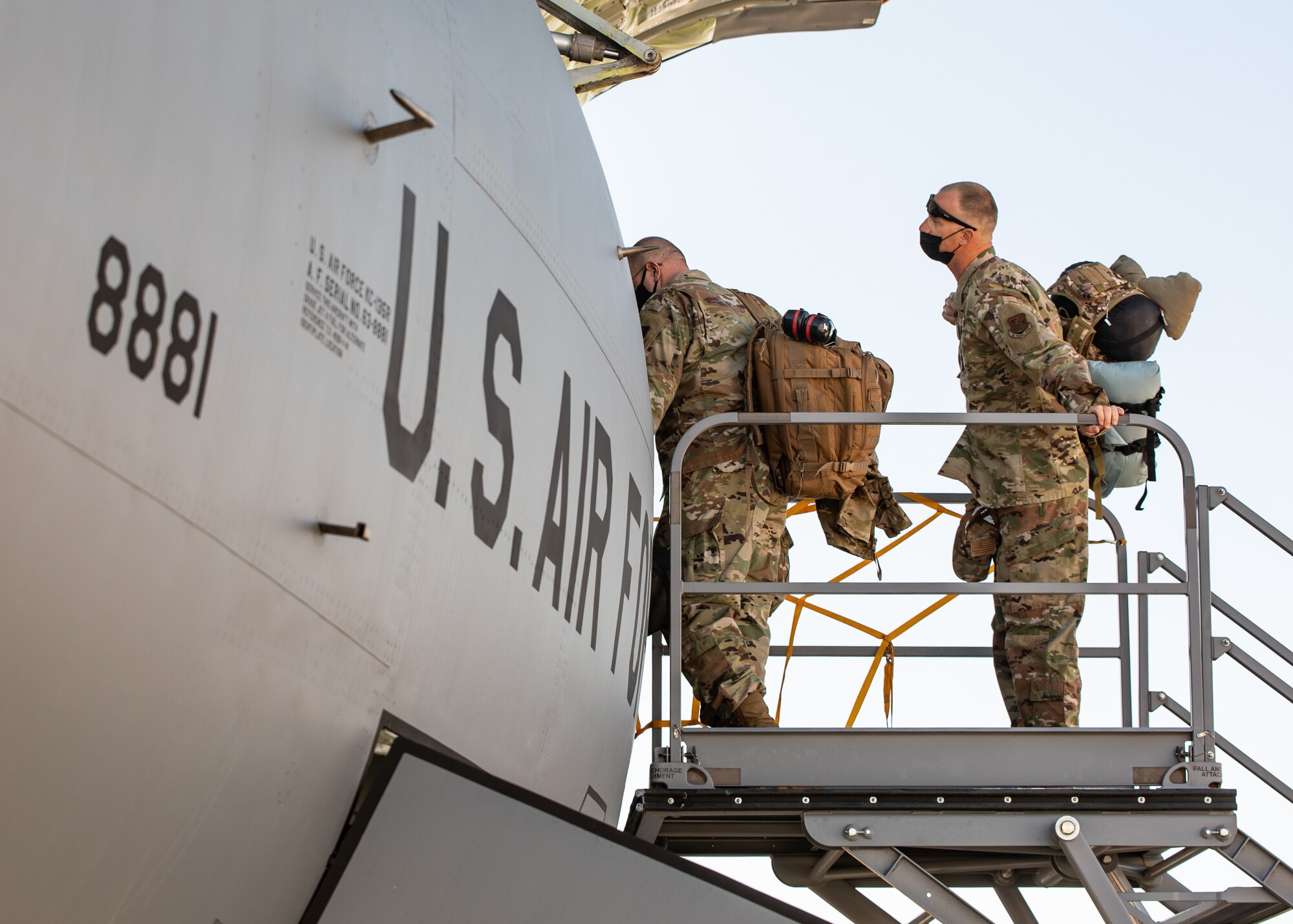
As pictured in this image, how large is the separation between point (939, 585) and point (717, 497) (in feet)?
3.38

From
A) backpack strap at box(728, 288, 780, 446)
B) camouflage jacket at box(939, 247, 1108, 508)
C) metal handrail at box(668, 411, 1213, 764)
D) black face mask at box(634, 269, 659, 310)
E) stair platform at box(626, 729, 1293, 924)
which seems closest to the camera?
stair platform at box(626, 729, 1293, 924)

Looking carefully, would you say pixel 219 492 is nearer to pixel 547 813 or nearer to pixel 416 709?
pixel 416 709

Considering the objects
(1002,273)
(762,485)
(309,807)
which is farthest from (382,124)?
(1002,273)

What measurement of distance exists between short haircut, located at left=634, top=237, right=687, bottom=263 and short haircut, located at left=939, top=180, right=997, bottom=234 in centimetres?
126

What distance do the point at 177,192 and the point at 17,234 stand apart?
1.07 feet

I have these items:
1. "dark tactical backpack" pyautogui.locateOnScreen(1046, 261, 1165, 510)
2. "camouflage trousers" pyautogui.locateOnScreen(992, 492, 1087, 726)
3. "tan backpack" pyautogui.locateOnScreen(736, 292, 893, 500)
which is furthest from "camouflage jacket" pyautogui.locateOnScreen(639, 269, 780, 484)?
"dark tactical backpack" pyautogui.locateOnScreen(1046, 261, 1165, 510)

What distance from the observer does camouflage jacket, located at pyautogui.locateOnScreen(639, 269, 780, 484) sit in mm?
5691

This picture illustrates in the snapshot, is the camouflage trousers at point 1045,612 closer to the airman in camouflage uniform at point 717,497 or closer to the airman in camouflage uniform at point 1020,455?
the airman in camouflage uniform at point 1020,455

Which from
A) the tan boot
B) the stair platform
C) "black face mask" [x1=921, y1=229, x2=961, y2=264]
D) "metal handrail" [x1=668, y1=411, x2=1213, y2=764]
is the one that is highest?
"black face mask" [x1=921, y1=229, x2=961, y2=264]

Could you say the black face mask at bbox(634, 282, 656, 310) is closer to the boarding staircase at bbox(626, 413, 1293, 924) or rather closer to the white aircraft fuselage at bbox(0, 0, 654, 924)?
the boarding staircase at bbox(626, 413, 1293, 924)

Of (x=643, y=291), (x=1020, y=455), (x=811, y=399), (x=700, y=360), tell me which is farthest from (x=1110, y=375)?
(x=643, y=291)

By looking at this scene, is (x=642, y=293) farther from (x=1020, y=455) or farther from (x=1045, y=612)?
(x=1045, y=612)

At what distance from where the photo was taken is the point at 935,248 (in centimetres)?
621

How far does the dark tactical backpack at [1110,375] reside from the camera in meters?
6.18
